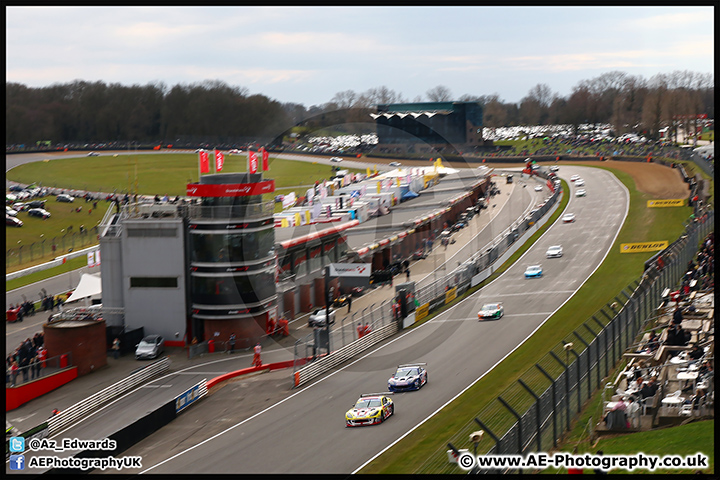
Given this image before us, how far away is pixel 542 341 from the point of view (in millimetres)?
28953

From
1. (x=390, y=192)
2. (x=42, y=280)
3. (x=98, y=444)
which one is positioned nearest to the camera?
(x=98, y=444)

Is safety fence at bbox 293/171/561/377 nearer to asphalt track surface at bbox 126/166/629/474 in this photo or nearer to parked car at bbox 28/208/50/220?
asphalt track surface at bbox 126/166/629/474

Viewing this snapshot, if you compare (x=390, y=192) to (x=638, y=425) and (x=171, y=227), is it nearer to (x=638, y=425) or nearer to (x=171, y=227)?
(x=171, y=227)

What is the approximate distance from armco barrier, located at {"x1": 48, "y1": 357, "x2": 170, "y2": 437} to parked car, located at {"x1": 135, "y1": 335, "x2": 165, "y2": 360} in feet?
4.31

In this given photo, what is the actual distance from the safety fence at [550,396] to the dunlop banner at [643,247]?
20.5 meters

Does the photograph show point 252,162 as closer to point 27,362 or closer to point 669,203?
point 27,362

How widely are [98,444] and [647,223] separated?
1847 inches

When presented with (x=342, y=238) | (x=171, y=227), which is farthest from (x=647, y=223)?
(x=171, y=227)

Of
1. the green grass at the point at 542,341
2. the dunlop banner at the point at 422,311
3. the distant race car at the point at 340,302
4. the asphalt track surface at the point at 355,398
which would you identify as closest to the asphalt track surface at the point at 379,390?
the asphalt track surface at the point at 355,398

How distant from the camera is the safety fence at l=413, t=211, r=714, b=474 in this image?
15.2 m

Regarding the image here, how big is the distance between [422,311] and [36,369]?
686 inches

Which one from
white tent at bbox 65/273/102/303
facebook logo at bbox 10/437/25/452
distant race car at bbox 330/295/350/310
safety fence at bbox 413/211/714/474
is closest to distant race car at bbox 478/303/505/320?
safety fence at bbox 413/211/714/474

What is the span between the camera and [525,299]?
37406 mm

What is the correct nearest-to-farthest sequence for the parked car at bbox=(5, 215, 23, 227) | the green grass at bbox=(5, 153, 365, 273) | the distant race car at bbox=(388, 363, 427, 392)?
the distant race car at bbox=(388, 363, 427, 392)
the parked car at bbox=(5, 215, 23, 227)
the green grass at bbox=(5, 153, 365, 273)
